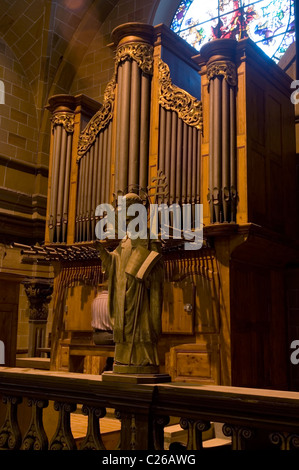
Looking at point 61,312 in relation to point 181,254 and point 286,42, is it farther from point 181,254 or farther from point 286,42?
point 286,42

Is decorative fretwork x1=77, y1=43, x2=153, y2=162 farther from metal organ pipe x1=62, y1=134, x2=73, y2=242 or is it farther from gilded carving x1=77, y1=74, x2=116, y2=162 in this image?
metal organ pipe x1=62, y1=134, x2=73, y2=242

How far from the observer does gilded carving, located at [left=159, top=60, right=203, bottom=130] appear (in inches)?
279

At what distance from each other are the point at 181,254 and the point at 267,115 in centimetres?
220

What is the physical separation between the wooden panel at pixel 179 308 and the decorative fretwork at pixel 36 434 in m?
3.04

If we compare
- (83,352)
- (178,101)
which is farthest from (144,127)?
(83,352)

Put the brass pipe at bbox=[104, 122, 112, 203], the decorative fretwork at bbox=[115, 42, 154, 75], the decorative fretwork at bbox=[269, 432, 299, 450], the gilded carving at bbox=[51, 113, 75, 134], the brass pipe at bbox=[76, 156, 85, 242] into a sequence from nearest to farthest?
the decorative fretwork at bbox=[269, 432, 299, 450] → the decorative fretwork at bbox=[115, 42, 154, 75] → the brass pipe at bbox=[104, 122, 112, 203] → the brass pipe at bbox=[76, 156, 85, 242] → the gilded carving at bbox=[51, 113, 75, 134]

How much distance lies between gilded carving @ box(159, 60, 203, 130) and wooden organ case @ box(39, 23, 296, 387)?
0.6 inches

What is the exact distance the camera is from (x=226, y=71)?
6770mm

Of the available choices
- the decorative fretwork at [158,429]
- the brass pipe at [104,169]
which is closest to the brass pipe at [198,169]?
the brass pipe at [104,169]

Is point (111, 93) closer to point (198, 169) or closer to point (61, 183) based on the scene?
point (61, 183)

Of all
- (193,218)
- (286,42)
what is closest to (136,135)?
(193,218)

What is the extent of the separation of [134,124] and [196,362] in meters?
3.26

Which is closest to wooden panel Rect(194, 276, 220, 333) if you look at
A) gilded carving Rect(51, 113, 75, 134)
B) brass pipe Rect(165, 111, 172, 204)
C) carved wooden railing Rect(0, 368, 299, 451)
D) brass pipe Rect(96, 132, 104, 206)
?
brass pipe Rect(165, 111, 172, 204)

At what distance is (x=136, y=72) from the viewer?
299 inches
